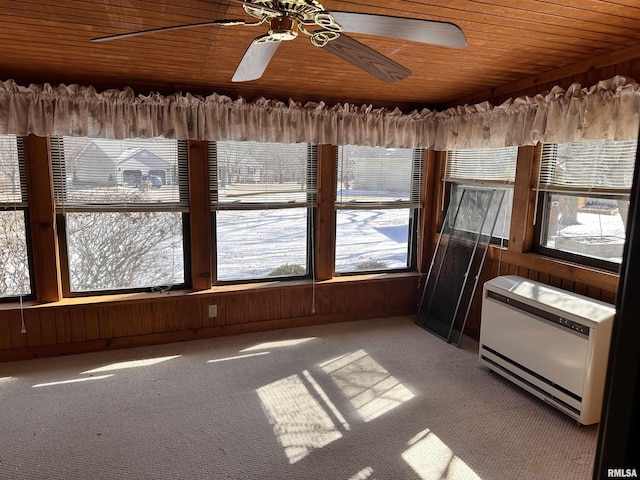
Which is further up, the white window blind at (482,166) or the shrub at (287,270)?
the white window blind at (482,166)

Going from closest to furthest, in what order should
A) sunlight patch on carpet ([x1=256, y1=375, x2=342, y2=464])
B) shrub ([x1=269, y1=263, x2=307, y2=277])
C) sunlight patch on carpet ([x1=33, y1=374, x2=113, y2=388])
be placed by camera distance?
sunlight patch on carpet ([x1=256, y1=375, x2=342, y2=464])
sunlight patch on carpet ([x1=33, y1=374, x2=113, y2=388])
shrub ([x1=269, y1=263, x2=307, y2=277])

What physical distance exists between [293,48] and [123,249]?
217 centimetres

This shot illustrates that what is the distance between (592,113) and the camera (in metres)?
2.61

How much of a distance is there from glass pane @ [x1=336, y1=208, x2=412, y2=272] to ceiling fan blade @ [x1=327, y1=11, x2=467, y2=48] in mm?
2696

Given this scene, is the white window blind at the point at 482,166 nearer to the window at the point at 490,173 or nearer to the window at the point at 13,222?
the window at the point at 490,173

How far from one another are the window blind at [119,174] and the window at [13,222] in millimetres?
233

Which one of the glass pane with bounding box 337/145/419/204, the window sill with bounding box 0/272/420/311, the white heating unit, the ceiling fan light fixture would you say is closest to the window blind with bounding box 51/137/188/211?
the window sill with bounding box 0/272/420/311

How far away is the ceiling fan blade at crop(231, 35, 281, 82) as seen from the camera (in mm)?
1659

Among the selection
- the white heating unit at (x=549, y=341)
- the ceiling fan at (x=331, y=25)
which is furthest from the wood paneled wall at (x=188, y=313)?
the ceiling fan at (x=331, y=25)

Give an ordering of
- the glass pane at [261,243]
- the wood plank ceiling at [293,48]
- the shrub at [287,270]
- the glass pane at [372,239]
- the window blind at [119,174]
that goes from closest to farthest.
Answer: the wood plank ceiling at [293,48] → the window blind at [119,174] → the glass pane at [261,243] → the shrub at [287,270] → the glass pane at [372,239]

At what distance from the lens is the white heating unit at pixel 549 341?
243 cm

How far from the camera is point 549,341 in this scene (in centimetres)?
264

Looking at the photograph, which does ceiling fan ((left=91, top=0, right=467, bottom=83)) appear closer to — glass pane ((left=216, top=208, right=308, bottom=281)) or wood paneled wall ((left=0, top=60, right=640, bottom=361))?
wood paneled wall ((left=0, top=60, right=640, bottom=361))

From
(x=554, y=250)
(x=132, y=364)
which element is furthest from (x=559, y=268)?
(x=132, y=364)
